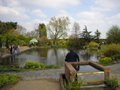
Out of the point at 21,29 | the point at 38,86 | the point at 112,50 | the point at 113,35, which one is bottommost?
the point at 38,86

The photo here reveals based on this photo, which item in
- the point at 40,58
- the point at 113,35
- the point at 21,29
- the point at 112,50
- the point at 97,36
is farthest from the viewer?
the point at 21,29

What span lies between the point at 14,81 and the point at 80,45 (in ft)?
156

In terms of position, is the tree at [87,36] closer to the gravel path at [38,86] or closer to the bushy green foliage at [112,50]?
the bushy green foliage at [112,50]

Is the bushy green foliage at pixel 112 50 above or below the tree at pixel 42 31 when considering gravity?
below

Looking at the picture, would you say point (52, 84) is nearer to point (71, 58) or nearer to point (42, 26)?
point (71, 58)

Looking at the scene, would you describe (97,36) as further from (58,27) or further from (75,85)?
(75,85)

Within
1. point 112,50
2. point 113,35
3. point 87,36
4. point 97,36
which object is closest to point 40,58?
point 112,50

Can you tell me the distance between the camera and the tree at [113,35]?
43.4 metres

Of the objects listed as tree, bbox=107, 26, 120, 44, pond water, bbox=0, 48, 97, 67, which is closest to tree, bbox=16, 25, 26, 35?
tree, bbox=107, 26, 120, 44

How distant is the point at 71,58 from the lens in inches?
446

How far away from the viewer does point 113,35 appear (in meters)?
44.9

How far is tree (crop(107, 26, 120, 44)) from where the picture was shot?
4344 cm

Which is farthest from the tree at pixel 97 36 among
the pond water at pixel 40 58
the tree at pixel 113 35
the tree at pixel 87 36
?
the pond water at pixel 40 58

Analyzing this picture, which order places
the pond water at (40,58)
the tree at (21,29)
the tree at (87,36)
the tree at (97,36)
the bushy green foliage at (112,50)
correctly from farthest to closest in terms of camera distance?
the tree at (21,29) < the tree at (97,36) < the tree at (87,36) < the bushy green foliage at (112,50) < the pond water at (40,58)
